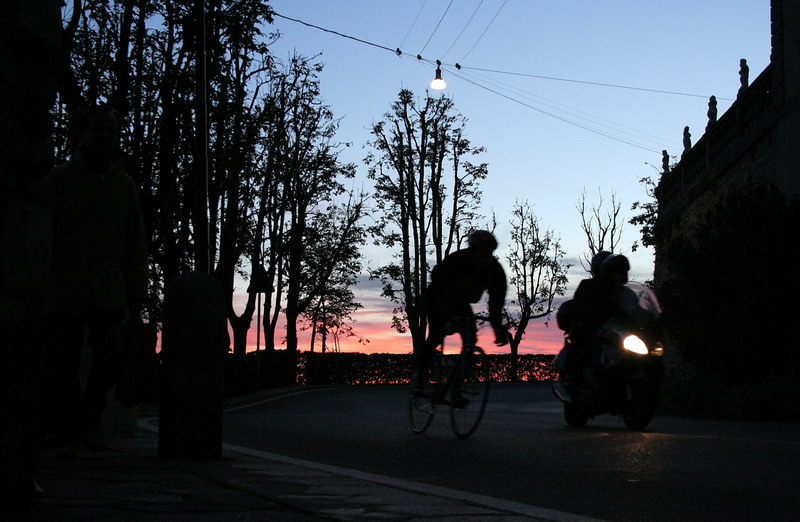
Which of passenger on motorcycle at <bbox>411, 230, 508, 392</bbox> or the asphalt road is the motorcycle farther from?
passenger on motorcycle at <bbox>411, 230, 508, 392</bbox>

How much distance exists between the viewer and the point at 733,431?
10734mm

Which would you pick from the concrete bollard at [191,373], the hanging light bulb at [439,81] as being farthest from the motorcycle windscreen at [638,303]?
the hanging light bulb at [439,81]

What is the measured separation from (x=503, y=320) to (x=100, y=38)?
18986mm

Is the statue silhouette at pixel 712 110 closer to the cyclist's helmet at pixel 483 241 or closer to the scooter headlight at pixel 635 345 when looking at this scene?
the scooter headlight at pixel 635 345

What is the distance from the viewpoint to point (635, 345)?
10602 millimetres

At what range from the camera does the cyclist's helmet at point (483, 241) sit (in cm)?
909

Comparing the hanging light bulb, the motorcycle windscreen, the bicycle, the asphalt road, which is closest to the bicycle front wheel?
the bicycle

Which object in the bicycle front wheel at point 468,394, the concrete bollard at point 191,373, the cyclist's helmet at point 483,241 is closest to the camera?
the concrete bollard at point 191,373

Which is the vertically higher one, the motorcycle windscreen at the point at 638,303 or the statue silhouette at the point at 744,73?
the statue silhouette at the point at 744,73

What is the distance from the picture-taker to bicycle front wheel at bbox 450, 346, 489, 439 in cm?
898

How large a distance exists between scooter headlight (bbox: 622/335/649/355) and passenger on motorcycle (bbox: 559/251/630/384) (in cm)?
47

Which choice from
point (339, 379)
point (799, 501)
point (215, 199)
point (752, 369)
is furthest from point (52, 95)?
point (339, 379)

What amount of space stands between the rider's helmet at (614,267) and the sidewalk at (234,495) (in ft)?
18.3

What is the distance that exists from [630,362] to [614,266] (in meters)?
1.07
